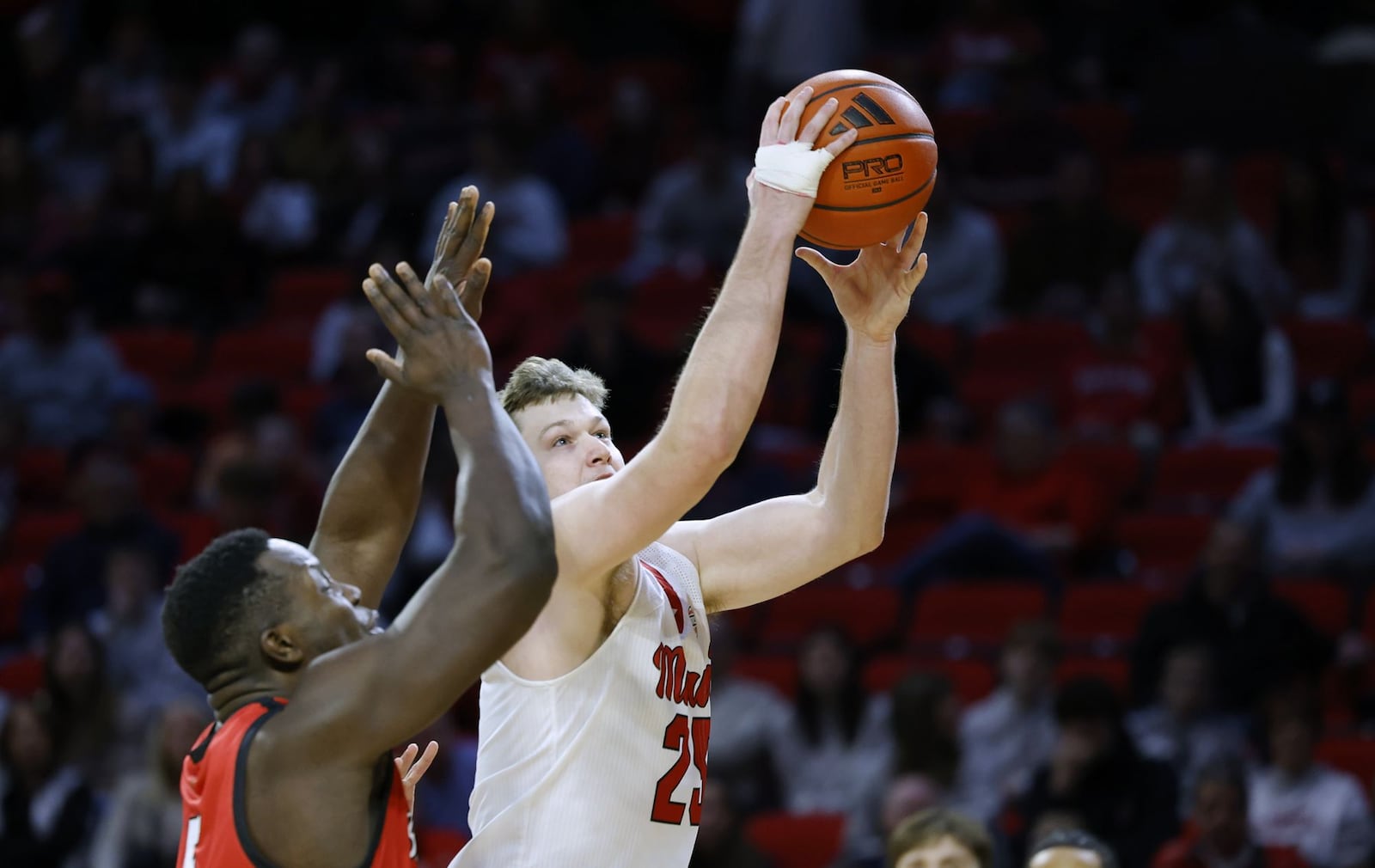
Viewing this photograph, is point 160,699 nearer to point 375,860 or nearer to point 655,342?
point 655,342

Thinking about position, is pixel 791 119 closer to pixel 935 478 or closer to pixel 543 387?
pixel 543 387

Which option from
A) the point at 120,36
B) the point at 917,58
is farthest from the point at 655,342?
the point at 120,36

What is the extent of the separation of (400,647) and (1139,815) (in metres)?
5.12

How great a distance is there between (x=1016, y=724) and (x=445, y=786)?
8.50 feet

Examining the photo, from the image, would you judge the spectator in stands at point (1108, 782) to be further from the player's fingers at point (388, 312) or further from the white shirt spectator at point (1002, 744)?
the player's fingers at point (388, 312)

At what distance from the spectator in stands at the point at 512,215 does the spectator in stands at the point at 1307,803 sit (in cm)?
626

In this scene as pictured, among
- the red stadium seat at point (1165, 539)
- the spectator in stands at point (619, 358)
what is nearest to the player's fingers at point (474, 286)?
the red stadium seat at point (1165, 539)

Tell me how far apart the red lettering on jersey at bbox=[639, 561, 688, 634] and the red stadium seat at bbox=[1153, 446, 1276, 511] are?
619cm

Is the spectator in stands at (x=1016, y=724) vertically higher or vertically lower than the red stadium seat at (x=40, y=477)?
lower

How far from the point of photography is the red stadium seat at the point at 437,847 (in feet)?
25.4

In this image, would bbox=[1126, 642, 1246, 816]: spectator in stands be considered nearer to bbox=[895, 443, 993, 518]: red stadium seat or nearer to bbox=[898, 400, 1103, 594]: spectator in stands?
bbox=[898, 400, 1103, 594]: spectator in stands

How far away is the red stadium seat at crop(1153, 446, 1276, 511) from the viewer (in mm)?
9664

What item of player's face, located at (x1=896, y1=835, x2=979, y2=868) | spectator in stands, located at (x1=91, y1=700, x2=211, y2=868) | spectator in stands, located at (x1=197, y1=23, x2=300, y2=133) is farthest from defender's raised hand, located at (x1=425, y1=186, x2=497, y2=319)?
spectator in stands, located at (x1=197, y1=23, x2=300, y2=133)

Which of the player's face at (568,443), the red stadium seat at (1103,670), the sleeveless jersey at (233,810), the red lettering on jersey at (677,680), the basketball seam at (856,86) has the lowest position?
the sleeveless jersey at (233,810)
